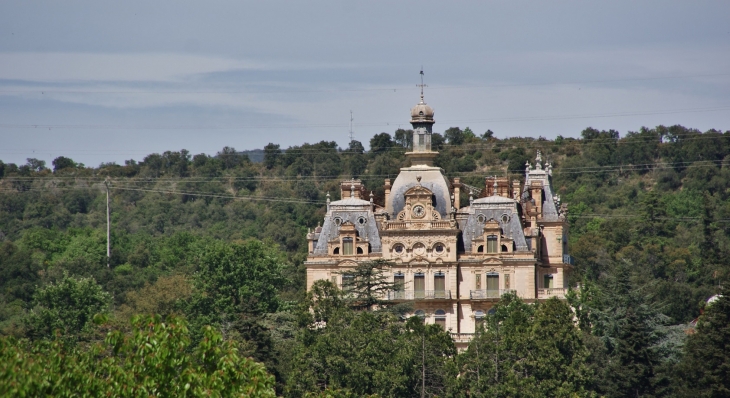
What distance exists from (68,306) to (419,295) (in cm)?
2519

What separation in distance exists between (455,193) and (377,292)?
9.55 m

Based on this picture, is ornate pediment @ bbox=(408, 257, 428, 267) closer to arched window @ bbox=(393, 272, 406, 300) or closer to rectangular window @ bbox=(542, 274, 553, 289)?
arched window @ bbox=(393, 272, 406, 300)

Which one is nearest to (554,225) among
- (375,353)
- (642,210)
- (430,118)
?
(430,118)

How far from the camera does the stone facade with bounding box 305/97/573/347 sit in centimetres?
9856

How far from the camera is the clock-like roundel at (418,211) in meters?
98.7

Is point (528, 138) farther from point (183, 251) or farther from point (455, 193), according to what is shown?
point (455, 193)

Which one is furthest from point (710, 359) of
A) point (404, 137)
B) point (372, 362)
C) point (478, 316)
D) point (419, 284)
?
point (404, 137)

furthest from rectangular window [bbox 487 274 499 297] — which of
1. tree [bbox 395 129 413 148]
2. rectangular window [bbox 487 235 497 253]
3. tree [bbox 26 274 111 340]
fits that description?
tree [bbox 395 129 413 148]

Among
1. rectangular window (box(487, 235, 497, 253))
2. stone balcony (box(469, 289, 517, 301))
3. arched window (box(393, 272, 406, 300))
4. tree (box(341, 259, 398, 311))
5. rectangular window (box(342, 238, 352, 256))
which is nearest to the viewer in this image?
tree (box(341, 259, 398, 311))

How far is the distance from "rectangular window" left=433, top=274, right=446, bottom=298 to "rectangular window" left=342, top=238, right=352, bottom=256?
5573 millimetres

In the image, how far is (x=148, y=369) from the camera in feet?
157

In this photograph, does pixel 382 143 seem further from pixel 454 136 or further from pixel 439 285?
pixel 439 285

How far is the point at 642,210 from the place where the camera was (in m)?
156

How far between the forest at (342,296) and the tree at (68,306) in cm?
16
